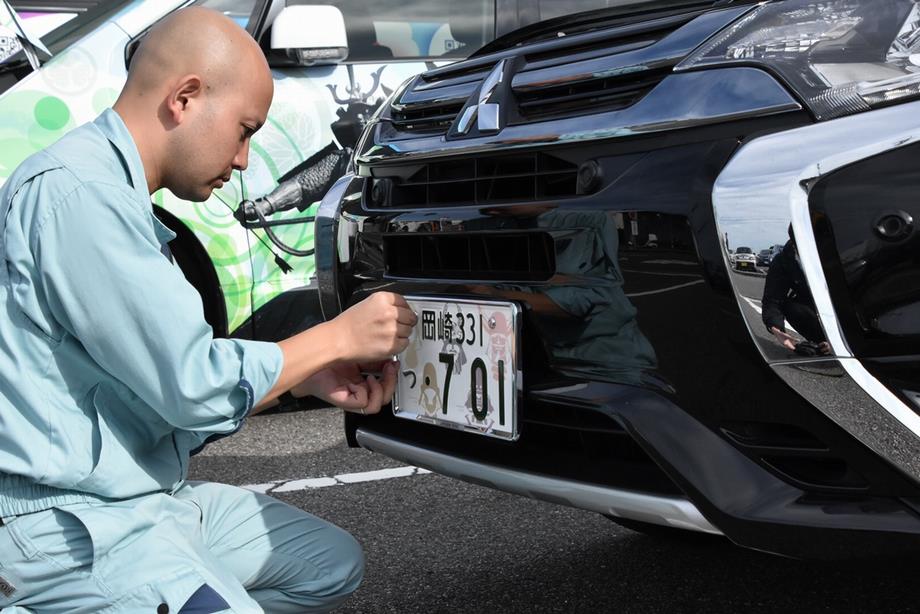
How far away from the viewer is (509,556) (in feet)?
9.52

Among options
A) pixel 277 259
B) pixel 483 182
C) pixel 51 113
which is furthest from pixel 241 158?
pixel 277 259

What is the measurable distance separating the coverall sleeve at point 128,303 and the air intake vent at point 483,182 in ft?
2.34

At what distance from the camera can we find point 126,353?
165 cm

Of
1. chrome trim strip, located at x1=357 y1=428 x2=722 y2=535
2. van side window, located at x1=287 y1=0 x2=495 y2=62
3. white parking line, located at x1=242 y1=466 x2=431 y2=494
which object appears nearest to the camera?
chrome trim strip, located at x1=357 y1=428 x2=722 y2=535

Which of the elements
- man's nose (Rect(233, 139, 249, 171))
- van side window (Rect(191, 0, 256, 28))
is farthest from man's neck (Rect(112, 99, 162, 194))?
van side window (Rect(191, 0, 256, 28))

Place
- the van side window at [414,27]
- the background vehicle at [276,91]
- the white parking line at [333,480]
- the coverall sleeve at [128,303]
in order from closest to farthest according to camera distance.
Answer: the coverall sleeve at [128,303] → the white parking line at [333,480] → the background vehicle at [276,91] → the van side window at [414,27]

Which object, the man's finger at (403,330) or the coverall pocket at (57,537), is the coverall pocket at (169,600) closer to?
the coverall pocket at (57,537)

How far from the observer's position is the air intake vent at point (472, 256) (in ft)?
6.91

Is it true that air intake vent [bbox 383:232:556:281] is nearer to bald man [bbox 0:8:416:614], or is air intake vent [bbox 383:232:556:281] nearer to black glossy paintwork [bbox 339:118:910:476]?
black glossy paintwork [bbox 339:118:910:476]

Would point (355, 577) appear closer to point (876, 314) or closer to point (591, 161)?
point (591, 161)

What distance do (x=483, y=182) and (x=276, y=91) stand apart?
6.61 ft

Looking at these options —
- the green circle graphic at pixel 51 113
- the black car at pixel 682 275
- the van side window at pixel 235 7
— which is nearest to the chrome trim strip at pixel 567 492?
the black car at pixel 682 275

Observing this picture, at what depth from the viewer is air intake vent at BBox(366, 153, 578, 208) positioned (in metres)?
2.10

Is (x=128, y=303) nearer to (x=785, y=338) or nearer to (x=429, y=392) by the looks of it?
(x=429, y=392)
